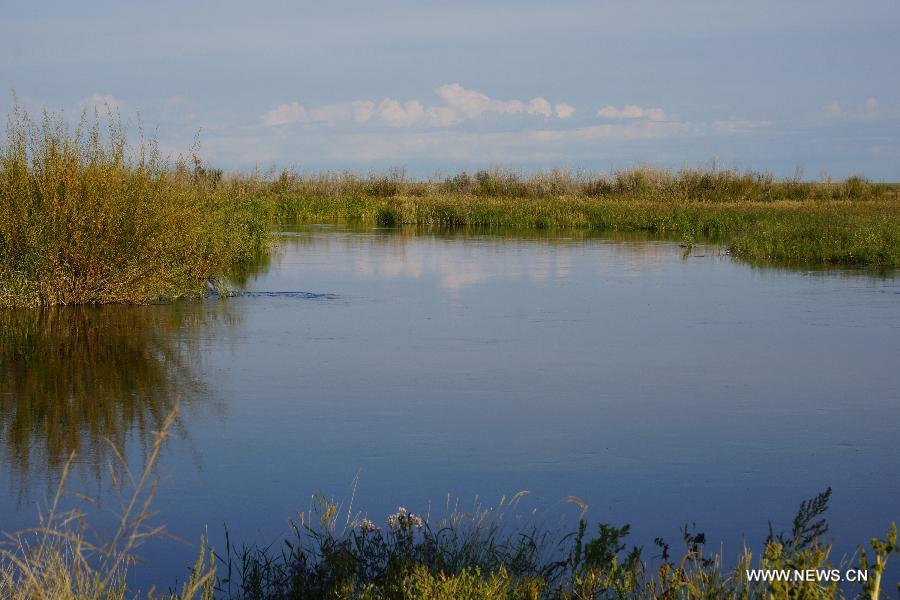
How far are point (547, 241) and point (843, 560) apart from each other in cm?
2351

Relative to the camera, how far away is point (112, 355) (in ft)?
32.8

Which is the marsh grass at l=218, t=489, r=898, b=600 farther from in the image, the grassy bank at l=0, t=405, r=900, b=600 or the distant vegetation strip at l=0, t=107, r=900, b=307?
the distant vegetation strip at l=0, t=107, r=900, b=307

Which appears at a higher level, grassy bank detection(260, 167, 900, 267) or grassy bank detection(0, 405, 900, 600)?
grassy bank detection(260, 167, 900, 267)

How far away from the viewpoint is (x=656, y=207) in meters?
37.1

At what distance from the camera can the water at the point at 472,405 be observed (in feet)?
19.2

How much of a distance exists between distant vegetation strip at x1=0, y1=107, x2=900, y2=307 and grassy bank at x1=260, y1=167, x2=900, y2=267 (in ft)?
0.21

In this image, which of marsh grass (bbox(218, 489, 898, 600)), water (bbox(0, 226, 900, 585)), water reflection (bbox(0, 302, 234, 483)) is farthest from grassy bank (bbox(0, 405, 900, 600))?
water reflection (bbox(0, 302, 234, 483))

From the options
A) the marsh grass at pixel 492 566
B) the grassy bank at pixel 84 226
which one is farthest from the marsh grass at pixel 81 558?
the grassy bank at pixel 84 226

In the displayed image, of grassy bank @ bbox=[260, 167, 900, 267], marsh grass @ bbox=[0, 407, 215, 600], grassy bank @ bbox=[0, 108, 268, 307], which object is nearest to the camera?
marsh grass @ bbox=[0, 407, 215, 600]

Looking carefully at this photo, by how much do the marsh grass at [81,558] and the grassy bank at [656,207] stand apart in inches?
714

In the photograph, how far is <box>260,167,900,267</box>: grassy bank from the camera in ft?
74.3

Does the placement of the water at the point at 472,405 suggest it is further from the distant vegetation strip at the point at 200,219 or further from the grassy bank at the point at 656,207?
the grassy bank at the point at 656,207

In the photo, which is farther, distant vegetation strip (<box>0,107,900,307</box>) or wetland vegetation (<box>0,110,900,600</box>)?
distant vegetation strip (<box>0,107,900,307</box>)

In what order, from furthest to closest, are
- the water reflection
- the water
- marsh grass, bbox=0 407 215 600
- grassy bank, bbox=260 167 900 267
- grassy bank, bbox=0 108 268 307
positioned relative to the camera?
grassy bank, bbox=260 167 900 267 < grassy bank, bbox=0 108 268 307 < the water reflection < the water < marsh grass, bbox=0 407 215 600
